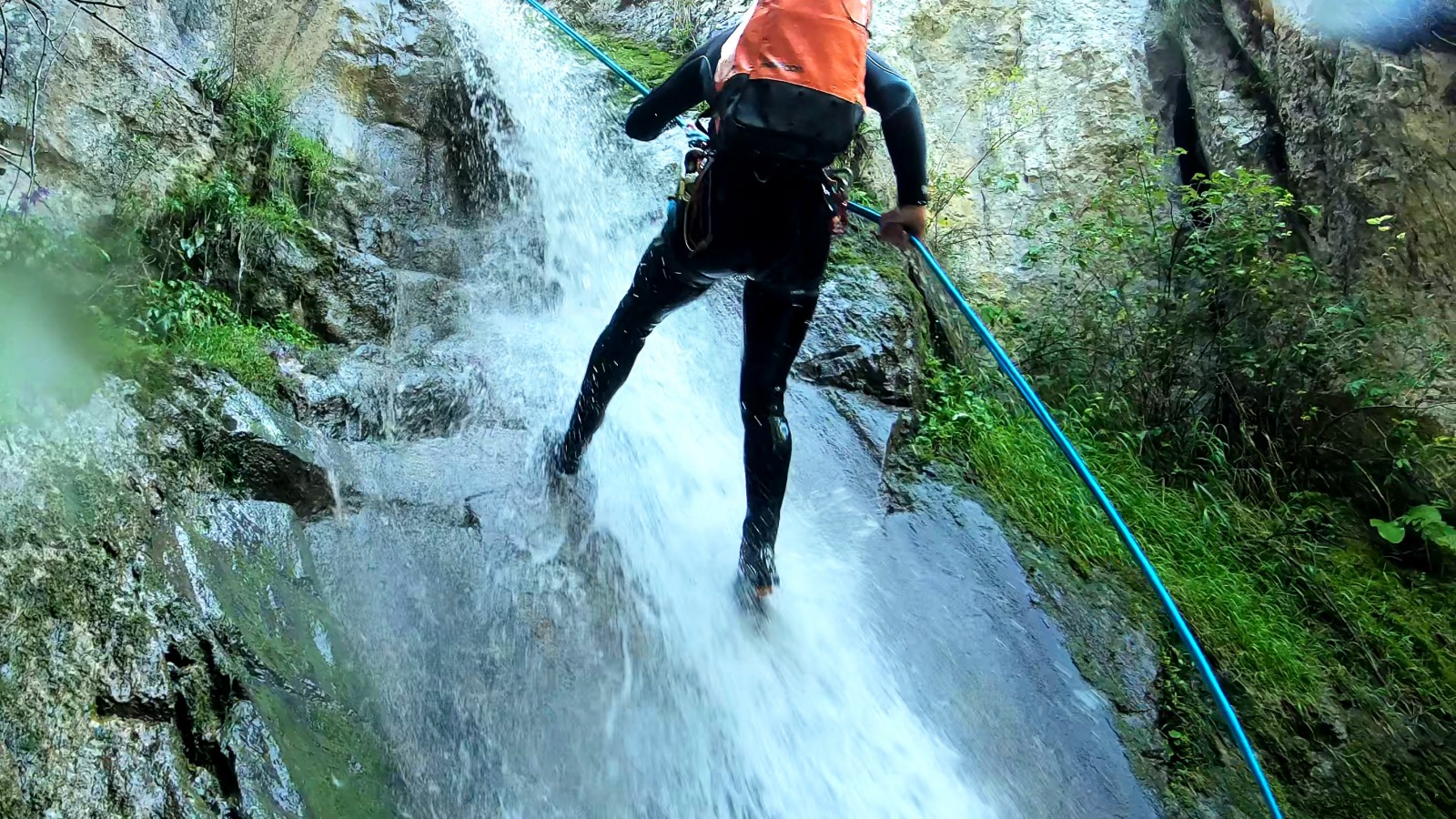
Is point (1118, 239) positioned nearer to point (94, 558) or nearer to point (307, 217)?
point (307, 217)

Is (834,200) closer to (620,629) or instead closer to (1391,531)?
(620,629)

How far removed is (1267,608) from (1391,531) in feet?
3.05

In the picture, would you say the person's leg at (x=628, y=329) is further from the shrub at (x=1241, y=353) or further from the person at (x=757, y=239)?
the shrub at (x=1241, y=353)

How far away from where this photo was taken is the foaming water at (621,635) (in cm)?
239

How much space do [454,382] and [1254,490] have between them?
4358 millimetres

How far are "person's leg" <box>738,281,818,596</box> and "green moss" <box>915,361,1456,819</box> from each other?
1.53m

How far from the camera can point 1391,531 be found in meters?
4.27

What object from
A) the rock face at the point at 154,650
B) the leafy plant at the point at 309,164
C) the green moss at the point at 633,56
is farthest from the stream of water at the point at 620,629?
the green moss at the point at 633,56

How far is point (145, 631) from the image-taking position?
80.7 inches

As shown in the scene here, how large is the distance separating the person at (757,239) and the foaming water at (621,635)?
0.35m

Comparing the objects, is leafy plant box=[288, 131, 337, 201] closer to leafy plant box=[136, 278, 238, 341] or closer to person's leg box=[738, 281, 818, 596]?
leafy plant box=[136, 278, 238, 341]

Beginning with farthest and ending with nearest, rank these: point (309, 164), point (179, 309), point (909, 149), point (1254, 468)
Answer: point (1254, 468) → point (309, 164) → point (179, 309) → point (909, 149)

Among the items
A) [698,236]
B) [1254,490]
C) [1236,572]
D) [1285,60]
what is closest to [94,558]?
[698,236]

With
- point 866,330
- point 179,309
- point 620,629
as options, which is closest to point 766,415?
point 620,629
